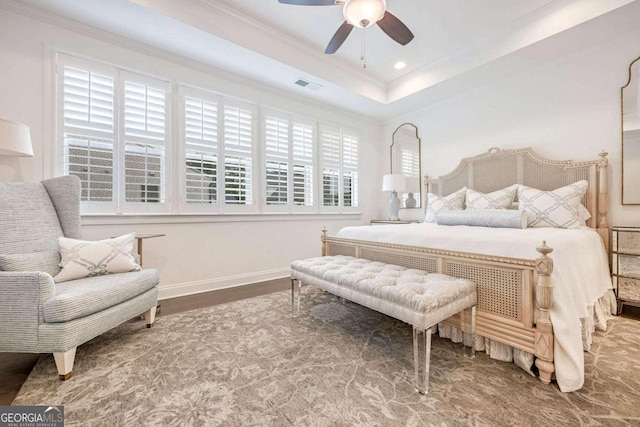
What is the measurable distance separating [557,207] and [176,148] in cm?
431

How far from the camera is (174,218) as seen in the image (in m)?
3.18

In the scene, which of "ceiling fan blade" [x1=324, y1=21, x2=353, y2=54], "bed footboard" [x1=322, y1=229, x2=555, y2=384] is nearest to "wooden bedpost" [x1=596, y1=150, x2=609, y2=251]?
"bed footboard" [x1=322, y1=229, x2=555, y2=384]

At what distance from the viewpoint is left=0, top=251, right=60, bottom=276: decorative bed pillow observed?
1.77m

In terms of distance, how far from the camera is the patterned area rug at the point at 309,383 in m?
1.30

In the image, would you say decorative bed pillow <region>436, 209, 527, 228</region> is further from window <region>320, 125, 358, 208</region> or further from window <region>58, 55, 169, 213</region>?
window <region>58, 55, 169, 213</region>

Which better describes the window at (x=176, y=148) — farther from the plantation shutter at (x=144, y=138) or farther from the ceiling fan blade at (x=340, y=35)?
the ceiling fan blade at (x=340, y=35)

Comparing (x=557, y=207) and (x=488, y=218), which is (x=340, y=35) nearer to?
(x=488, y=218)

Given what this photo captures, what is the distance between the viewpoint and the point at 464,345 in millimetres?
1927

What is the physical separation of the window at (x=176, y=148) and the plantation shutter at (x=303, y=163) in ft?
0.05

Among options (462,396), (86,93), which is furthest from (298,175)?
(462,396)

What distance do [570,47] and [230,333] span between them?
4687mm

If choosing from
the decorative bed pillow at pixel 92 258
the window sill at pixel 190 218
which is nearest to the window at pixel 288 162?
the window sill at pixel 190 218

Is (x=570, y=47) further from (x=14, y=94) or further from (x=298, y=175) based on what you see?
(x=14, y=94)

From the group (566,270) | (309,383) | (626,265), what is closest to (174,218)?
(309,383)
